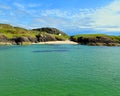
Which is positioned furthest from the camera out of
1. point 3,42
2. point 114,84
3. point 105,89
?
point 3,42

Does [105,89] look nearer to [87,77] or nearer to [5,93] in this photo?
[87,77]

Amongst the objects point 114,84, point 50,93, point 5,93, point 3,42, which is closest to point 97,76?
point 114,84

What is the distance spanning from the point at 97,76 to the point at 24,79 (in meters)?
13.4

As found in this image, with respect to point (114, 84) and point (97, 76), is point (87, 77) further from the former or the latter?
point (114, 84)

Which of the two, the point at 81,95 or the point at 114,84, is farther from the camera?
the point at 114,84

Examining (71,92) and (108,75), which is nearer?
(71,92)

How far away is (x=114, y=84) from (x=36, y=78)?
533 inches

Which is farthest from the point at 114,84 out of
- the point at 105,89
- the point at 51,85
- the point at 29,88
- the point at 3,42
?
the point at 3,42

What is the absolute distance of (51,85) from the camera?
126ft

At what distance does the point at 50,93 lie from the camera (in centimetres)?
3403

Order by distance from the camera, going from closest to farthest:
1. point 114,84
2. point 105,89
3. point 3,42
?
point 105,89 → point 114,84 → point 3,42

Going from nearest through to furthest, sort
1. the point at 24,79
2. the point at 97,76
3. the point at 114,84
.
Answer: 1. the point at 114,84
2. the point at 24,79
3. the point at 97,76

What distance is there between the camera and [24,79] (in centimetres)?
4297

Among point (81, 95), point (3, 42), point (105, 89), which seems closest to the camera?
point (81, 95)
